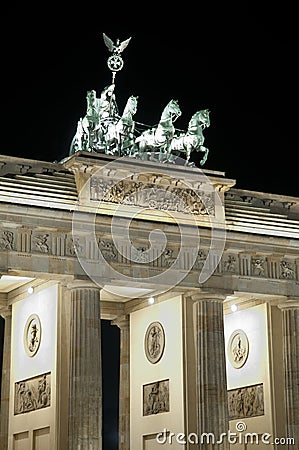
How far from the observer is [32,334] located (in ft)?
115

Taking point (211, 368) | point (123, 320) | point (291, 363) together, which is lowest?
point (211, 368)

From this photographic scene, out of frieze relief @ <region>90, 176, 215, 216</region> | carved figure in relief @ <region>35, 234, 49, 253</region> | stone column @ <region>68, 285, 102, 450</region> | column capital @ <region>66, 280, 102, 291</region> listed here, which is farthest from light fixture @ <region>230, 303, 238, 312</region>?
carved figure in relief @ <region>35, 234, 49, 253</region>

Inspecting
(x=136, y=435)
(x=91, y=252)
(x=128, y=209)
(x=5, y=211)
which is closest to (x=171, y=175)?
(x=128, y=209)

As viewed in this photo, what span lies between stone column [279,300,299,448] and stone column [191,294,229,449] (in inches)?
109

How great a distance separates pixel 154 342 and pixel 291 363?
15.7 feet

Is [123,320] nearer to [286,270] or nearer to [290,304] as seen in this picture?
[290,304]

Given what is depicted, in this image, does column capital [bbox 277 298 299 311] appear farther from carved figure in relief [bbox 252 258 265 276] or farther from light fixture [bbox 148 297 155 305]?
light fixture [bbox 148 297 155 305]

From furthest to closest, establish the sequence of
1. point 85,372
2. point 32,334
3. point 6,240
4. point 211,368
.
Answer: point 32,334, point 211,368, point 85,372, point 6,240

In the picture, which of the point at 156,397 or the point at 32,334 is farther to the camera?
the point at 156,397

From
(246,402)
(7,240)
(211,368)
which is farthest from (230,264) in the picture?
(7,240)

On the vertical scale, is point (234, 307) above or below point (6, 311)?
above

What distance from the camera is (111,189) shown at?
1350 inches

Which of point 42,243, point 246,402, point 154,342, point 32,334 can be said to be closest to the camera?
point 42,243

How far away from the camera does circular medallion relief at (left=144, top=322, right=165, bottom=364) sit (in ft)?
120
